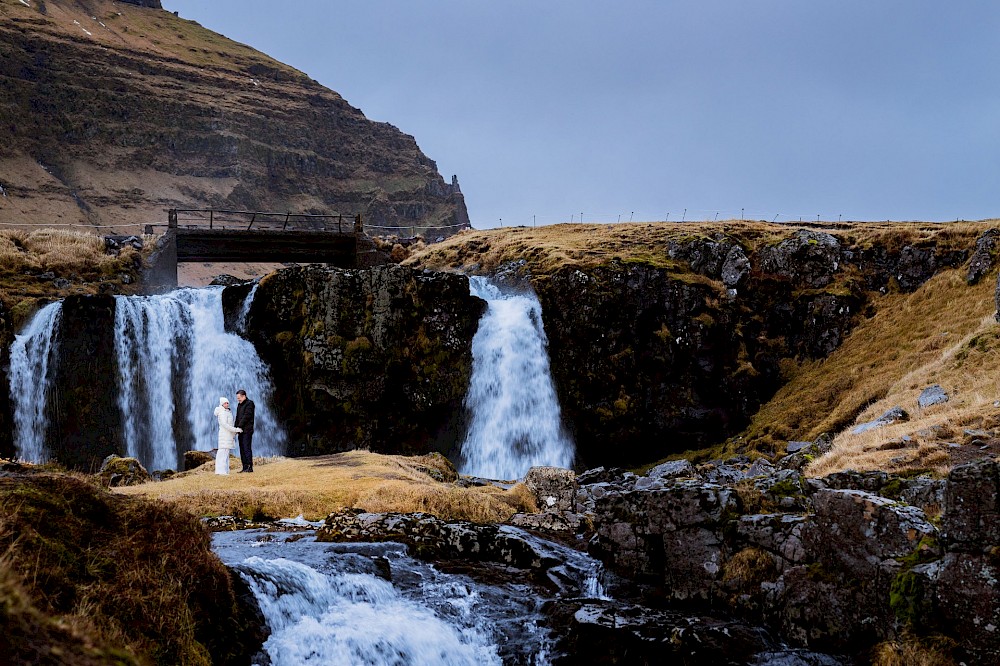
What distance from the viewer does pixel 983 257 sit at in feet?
131

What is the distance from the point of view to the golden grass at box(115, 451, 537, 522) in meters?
19.2

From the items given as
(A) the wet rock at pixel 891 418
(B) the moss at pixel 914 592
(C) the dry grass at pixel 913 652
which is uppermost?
(A) the wet rock at pixel 891 418

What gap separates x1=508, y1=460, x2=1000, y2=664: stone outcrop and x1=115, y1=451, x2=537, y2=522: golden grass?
4.94m

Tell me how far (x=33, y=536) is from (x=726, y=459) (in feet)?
111

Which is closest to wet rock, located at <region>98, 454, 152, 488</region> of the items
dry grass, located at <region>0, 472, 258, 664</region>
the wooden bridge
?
dry grass, located at <region>0, 472, 258, 664</region>

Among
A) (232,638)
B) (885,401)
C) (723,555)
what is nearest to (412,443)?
(885,401)

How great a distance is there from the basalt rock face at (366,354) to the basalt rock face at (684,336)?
21.0ft

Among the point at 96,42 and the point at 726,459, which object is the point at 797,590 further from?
the point at 96,42

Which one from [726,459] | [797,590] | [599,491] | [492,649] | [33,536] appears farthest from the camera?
[726,459]

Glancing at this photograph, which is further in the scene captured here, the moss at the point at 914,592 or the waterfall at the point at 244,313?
the waterfall at the point at 244,313

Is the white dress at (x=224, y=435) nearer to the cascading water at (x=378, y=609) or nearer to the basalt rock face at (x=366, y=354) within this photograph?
the cascading water at (x=378, y=609)

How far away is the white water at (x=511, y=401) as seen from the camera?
39.9 meters

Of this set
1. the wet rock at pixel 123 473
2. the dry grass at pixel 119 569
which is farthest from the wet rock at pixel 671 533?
the wet rock at pixel 123 473

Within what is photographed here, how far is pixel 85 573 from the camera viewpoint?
7.70 m
